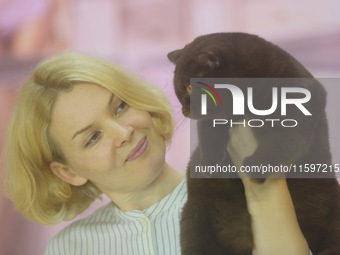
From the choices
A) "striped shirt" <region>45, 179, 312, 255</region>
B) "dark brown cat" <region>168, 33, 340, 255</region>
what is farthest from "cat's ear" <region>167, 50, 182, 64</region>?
"striped shirt" <region>45, 179, 312, 255</region>

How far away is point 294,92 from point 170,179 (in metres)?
0.32

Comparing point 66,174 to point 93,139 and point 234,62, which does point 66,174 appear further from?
point 234,62

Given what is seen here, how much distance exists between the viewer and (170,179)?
4.03 ft

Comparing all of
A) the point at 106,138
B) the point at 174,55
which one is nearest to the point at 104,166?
the point at 106,138

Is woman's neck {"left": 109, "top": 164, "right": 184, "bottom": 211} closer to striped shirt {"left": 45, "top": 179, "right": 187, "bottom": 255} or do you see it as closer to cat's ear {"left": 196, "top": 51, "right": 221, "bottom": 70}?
striped shirt {"left": 45, "top": 179, "right": 187, "bottom": 255}

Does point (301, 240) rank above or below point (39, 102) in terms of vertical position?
below

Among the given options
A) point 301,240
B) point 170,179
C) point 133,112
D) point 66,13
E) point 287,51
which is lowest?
point 301,240

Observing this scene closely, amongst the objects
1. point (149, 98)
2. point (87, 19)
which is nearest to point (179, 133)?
point (149, 98)

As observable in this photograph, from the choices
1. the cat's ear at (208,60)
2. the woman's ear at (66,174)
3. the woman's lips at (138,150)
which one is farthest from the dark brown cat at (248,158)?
the woman's ear at (66,174)

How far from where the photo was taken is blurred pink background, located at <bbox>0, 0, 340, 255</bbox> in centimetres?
121

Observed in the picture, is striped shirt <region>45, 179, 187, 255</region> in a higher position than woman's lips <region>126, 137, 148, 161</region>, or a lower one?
lower

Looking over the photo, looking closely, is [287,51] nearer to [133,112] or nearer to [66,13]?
[133,112]

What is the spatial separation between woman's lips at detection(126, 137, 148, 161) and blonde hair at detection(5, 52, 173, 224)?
0.04 metres

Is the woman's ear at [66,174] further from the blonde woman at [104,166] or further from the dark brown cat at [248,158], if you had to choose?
the dark brown cat at [248,158]
